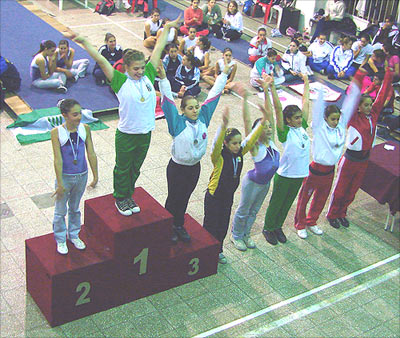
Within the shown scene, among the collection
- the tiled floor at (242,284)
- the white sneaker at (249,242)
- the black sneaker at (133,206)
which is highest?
the black sneaker at (133,206)

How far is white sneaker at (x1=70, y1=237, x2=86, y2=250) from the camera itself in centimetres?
579

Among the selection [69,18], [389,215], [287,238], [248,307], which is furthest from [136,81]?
[69,18]

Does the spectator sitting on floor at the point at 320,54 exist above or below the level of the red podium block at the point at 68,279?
above

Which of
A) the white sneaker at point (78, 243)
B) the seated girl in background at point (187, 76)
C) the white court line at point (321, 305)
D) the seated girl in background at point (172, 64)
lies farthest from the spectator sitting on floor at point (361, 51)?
the white sneaker at point (78, 243)

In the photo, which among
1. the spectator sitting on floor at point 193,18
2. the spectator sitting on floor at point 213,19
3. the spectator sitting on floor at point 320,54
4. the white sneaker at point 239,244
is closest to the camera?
the white sneaker at point 239,244

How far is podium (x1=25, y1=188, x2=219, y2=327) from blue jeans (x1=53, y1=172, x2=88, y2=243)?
173mm

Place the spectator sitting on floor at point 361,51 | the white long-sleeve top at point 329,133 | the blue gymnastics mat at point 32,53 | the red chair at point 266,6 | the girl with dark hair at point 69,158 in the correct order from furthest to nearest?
the red chair at point 266,6, the spectator sitting on floor at point 361,51, the blue gymnastics mat at point 32,53, the white long-sleeve top at point 329,133, the girl with dark hair at point 69,158

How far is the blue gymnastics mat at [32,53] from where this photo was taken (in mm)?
10227

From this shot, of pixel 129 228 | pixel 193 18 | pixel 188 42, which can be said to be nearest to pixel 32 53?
pixel 188 42

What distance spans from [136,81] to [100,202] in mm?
1366

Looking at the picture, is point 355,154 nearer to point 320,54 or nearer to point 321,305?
point 321,305

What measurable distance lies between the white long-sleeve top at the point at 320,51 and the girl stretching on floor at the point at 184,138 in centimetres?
770

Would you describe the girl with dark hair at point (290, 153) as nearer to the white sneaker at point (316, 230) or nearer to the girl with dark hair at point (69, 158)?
the white sneaker at point (316, 230)

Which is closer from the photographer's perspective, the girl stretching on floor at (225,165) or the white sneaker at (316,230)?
the girl stretching on floor at (225,165)
